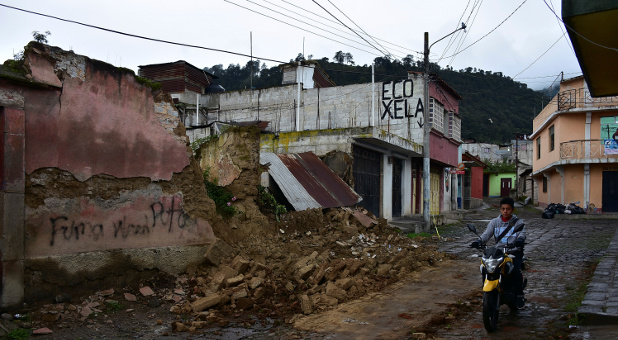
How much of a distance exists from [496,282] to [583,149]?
26.1m

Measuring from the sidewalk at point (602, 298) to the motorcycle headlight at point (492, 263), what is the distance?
1103mm

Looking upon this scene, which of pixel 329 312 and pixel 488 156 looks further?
pixel 488 156

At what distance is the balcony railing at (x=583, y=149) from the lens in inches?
1057

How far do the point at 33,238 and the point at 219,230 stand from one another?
3.18m

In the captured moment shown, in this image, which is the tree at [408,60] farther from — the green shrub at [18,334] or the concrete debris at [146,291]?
the green shrub at [18,334]

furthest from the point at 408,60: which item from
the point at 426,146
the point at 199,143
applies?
the point at 199,143

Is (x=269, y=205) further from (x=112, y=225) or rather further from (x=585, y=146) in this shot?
(x=585, y=146)

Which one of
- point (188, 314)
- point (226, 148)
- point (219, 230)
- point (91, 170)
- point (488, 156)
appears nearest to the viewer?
point (188, 314)

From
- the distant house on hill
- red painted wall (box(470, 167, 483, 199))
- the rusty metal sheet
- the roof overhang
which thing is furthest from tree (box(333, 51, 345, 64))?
the roof overhang

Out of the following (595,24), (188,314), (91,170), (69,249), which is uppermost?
(595,24)

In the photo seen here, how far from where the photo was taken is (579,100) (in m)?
27.5

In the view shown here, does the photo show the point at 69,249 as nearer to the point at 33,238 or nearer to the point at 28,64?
the point at 33,238

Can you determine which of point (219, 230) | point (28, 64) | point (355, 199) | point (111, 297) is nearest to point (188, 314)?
point (111, 297)

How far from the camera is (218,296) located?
6.41 meters
